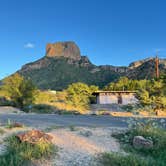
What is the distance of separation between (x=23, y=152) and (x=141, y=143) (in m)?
3.49

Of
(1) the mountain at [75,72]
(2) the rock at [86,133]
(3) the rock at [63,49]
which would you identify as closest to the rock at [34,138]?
(2) the rock at [86,133]

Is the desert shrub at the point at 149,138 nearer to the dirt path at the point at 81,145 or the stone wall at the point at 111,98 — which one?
the dirt path at the point at 81,145

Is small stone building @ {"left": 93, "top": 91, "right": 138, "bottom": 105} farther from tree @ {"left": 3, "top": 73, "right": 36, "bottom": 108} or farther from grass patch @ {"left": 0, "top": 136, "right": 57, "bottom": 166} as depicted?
grass patch @ {"left": 0, "top": 136, "right": 57, "bottom": 166}

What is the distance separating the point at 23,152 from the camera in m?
7.48

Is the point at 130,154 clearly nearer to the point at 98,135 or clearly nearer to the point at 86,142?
the point at 86,142

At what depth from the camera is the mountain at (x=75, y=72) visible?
8774 centimetres

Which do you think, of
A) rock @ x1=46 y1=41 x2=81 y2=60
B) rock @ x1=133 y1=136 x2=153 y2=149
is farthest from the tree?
rock @ x1=46 y1=41 x2=81 y2=60

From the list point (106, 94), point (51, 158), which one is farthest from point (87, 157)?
point (106, 94)

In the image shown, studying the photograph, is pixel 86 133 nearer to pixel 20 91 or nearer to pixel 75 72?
pixel 20 91

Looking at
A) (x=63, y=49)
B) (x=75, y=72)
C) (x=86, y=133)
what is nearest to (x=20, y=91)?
(x=86, y=133)

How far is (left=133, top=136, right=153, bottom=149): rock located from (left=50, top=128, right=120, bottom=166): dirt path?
556 millimetres

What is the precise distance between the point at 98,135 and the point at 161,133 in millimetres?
2062

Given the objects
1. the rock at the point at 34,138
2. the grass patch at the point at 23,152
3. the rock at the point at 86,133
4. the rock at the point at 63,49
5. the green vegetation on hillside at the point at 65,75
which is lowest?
the grass patch at the point at 23,152

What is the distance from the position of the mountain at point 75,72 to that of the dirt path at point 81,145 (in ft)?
225
